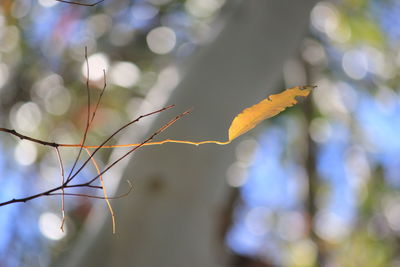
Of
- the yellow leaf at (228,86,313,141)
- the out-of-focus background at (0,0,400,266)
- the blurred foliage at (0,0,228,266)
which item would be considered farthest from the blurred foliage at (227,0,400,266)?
the yellow leaf at (228,86,313,141)

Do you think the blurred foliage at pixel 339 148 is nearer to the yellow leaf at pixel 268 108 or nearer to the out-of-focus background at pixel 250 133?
the out-of-focus background at pixel 250 133

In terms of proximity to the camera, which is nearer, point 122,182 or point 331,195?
point 122,182

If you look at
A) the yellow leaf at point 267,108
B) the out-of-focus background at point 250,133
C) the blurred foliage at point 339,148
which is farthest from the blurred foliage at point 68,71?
the yellow leaf at point 267,108

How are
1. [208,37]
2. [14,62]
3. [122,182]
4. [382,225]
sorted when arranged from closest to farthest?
[122,182], [208,37], [14,62], [382,225]

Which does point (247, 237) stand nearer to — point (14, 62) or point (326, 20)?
point (326, 20)

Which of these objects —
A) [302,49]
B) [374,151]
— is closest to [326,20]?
[302,49]

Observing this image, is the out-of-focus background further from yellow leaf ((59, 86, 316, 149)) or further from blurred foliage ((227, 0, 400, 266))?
yellow leaf ((59, 86, 316, 149))

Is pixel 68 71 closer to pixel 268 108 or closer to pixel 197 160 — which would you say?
pixel 197 160

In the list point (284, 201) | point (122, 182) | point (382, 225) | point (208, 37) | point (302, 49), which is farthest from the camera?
point (284, 201)
